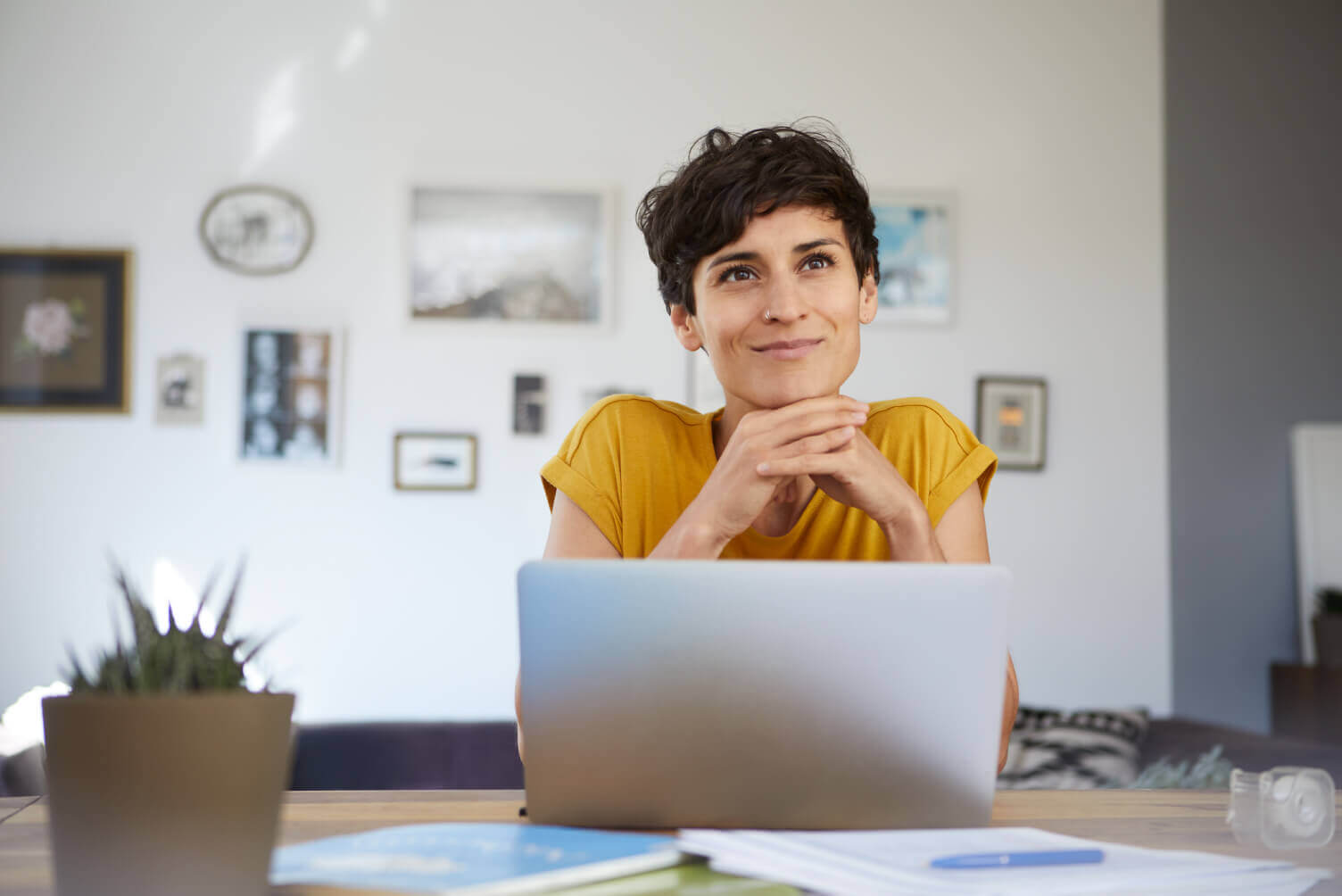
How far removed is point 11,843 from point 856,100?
3.26m

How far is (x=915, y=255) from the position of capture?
3521 mm

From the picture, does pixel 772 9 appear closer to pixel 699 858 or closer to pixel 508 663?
pixel 508 663

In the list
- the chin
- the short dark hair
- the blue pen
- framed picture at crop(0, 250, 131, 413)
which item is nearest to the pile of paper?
the blue pen

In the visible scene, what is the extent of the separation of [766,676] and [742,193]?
81 cm

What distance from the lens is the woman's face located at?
1.35 metres

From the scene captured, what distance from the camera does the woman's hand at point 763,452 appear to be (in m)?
1.17

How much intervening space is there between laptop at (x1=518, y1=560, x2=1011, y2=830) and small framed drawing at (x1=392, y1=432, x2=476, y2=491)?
8.86 feet

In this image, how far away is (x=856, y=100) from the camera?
3.54m

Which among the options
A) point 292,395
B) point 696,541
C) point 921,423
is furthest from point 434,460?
point 696,541

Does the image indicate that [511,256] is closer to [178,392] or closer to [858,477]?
[178,392]

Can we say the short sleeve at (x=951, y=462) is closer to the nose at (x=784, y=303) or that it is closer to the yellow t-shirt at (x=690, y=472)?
the yellow t-shirt at (x=690, y=472)

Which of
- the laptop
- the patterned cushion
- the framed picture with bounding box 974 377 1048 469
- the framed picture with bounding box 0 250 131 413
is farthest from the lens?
the framed picture with bounding box 974 377 1048 469

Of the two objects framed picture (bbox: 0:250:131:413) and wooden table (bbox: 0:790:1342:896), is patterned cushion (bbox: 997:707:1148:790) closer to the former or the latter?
wooden table (bbox: 0:790:1342:896)

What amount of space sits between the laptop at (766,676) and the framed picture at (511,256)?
2778mm
